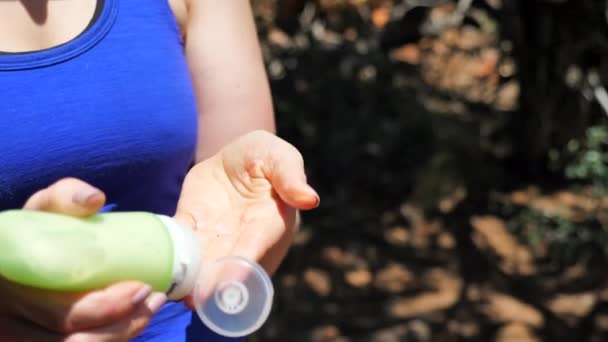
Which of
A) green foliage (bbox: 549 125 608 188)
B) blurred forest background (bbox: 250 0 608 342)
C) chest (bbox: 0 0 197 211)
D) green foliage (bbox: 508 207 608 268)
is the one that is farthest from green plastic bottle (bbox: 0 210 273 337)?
green foliage (bbox: 508 207 608 268)

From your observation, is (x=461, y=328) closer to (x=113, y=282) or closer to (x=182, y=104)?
(x=182, y=104)

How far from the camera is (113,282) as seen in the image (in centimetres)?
71

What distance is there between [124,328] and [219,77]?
15.7 inches

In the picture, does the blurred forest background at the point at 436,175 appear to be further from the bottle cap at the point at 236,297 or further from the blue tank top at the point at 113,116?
the bottle cap at the point at 236,297

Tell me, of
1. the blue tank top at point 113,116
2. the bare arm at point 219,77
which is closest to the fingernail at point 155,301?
the blue tank top at point 113,116

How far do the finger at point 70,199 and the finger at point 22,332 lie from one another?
0.35 feet

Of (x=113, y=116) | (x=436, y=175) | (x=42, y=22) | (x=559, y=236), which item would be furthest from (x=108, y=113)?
(x=559, y=236)

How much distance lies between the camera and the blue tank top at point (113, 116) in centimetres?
87

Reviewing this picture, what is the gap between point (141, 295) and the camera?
2.30ft

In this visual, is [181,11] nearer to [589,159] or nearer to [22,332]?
[22,332]

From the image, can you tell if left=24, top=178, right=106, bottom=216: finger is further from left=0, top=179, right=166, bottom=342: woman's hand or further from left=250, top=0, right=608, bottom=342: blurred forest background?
left=250, top=0, right=608, bottom=342: blurred forest background

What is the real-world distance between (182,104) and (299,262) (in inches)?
69.3

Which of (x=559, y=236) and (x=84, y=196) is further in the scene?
(x=559, y=236)

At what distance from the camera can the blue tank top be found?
87 cm
